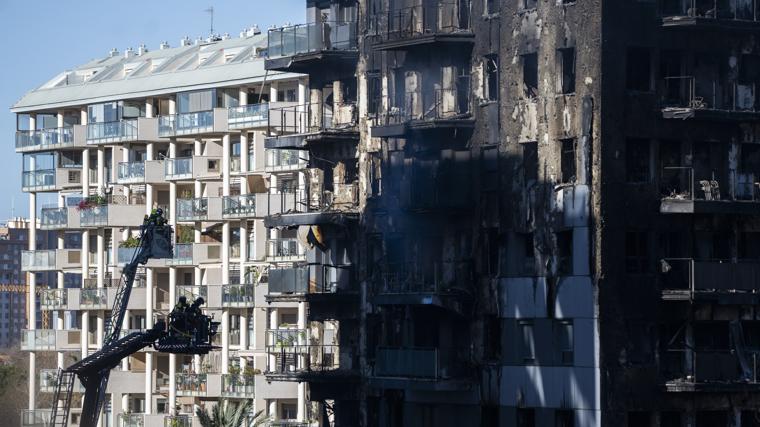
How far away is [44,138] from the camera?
142m

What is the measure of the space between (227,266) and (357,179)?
34.4 metres

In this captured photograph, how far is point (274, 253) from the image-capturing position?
4759 inches

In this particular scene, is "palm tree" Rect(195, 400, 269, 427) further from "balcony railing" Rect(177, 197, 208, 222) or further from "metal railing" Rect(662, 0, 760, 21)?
"metal railing" Rect(662, 0, 760, 21)

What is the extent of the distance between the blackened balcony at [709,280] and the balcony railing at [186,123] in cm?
4921

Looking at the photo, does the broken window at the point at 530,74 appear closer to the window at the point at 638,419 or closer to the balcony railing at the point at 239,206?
the window at the point at 638,419

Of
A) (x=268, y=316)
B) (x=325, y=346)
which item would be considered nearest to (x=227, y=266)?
(x=268, y=316)

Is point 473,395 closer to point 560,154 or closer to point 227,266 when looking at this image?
point 560,154

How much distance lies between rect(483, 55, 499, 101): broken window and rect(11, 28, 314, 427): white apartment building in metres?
27.4

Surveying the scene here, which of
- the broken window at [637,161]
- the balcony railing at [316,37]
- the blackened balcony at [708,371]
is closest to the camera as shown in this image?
the blackened balcony at [708,371]

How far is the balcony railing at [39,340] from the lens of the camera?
141 m

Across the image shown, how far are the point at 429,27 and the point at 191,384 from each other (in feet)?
135

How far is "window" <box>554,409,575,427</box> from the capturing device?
80.9 metres

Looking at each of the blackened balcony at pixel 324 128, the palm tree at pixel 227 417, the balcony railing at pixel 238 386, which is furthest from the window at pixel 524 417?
the balcony railing at pixel 238 386

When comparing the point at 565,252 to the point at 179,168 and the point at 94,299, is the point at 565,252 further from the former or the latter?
the point at 94,299
